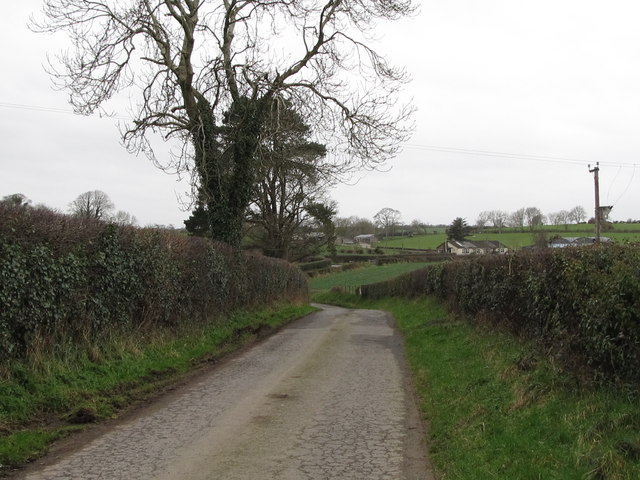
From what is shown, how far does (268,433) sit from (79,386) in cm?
331

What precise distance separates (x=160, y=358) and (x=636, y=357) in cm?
848

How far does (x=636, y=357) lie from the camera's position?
5.55 metres

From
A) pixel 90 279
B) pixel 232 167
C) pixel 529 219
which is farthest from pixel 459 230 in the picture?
pixel 90 279

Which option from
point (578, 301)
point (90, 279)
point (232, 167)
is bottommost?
point (578, 301)

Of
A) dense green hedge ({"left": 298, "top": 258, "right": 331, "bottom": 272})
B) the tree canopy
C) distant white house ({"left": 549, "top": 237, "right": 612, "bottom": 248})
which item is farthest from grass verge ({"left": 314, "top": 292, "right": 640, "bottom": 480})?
the tree canopy

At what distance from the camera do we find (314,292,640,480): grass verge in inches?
186

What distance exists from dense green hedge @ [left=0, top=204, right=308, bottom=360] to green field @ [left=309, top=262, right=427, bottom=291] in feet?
132

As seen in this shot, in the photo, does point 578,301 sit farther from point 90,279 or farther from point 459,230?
point 459,230

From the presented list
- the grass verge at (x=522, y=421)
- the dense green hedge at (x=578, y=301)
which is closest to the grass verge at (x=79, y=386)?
the grass verge at (x=522, y=421)

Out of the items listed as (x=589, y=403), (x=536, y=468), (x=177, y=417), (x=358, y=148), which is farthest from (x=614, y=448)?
(x=358, y=148)

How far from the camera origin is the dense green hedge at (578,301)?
574 cm

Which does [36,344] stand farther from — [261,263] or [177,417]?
[261,263]

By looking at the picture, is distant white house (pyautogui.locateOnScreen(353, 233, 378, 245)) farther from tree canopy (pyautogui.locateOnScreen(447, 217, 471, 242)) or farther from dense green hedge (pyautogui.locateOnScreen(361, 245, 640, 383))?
dense green hedge (pyautogui.locateOnScreen(361, 245, 640, 383))

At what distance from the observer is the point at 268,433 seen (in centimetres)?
663
